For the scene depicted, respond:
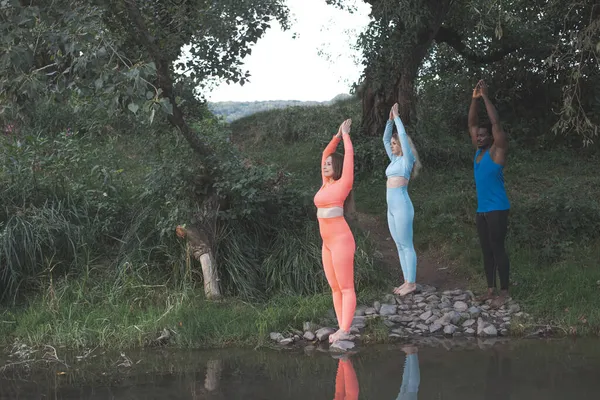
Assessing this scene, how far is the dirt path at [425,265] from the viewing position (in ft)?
29.9

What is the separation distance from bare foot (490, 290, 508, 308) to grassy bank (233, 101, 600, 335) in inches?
9.4

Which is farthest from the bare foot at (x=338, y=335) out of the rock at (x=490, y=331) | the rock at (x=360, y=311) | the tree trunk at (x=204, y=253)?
the tree trunk at (x=204, y=253)

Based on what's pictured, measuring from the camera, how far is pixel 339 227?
6.73 metres

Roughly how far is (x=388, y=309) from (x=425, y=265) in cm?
195

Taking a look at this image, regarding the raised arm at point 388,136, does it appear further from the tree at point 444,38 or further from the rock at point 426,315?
the tree at point 444,38

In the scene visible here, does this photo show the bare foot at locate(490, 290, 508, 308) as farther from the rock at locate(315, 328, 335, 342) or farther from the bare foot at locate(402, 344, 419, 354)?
the rock at locate(315, 328, 335, 342)

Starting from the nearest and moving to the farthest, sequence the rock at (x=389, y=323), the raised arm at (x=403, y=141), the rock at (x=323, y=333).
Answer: the rock at (x=323, y=333) < the rock at (x=389, y=323) < the raised arm at (x=403, y=141)

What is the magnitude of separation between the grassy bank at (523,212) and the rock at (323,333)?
2.28m

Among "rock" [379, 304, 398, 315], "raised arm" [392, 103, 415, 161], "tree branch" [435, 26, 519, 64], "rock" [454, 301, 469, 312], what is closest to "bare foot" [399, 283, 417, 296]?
"rock" [379, 304, 398, 315]

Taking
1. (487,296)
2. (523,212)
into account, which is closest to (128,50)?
(487,296)

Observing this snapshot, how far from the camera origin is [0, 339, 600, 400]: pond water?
566cm

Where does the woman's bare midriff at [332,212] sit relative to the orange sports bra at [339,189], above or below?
below

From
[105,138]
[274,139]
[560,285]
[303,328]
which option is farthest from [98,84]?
[274,139]

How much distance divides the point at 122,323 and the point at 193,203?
6.04 feet
